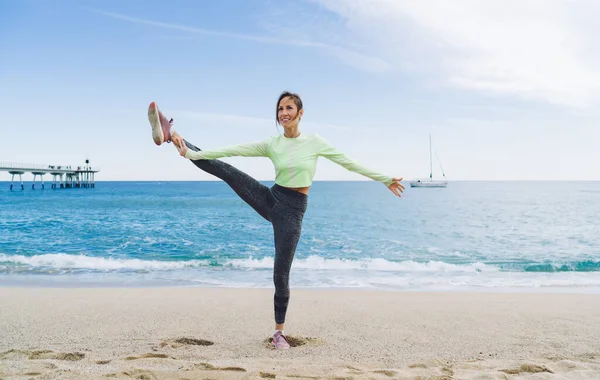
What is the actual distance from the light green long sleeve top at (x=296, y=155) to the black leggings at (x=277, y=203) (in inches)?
5.1

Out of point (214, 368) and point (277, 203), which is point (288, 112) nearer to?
point (277, 203)

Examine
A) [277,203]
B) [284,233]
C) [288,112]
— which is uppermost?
[288,112]

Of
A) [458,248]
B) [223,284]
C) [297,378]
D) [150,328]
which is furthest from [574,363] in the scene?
[458,248]

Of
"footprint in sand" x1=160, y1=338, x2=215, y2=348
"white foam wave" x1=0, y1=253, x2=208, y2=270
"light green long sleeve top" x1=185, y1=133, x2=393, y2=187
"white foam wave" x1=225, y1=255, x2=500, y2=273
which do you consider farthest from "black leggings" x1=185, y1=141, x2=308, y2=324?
"white foam wave" x1=0, y1=253, x2=208, y2=270

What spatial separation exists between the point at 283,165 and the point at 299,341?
203cm

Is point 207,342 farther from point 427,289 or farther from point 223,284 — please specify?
point 427,289

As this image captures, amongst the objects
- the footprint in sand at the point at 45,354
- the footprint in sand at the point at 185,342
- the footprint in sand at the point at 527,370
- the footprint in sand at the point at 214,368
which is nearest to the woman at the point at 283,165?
the footprint in sand at the point at 214,368

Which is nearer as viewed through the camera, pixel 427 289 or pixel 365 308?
pixel 365 308

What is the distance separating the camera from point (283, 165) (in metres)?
4.16

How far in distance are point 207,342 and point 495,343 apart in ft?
10.5

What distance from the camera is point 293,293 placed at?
8.02 metres

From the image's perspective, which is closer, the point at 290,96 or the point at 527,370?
the point at 527,370

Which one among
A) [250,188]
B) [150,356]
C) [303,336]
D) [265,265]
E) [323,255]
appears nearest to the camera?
[150,356]

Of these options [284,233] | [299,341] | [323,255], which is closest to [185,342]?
[299,341]
